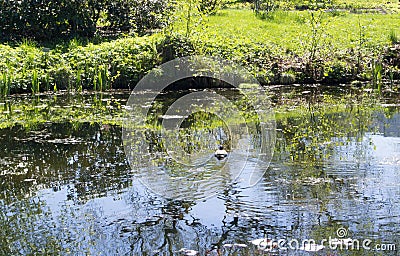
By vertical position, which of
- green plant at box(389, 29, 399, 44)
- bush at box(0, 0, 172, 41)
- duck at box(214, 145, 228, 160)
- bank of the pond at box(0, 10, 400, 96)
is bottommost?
duck at box(214, 145, 228, 160)

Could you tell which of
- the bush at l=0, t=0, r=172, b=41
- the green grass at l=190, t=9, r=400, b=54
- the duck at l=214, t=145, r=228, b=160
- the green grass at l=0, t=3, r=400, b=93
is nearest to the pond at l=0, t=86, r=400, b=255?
the duck at l=214, t=145, r=228, b=160

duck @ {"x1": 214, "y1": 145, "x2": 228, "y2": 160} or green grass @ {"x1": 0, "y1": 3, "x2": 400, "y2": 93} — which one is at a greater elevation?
green grass @ {"x1": 0, "y1": 3, "x2": 400, "y2": 93}

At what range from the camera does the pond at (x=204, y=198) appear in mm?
4660

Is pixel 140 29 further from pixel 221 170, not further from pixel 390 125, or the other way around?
pixel 221 170

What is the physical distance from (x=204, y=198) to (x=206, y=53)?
26.9 ft

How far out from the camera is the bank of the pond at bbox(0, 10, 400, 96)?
41.4 feet

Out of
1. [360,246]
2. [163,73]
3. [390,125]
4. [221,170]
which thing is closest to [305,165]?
[221,170]

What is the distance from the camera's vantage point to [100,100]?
11.7 meters

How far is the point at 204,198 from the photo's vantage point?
18.8 ft

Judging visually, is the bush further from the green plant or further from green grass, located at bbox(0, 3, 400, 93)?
the green plant

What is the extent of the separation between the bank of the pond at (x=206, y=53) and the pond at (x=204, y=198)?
11.0ft

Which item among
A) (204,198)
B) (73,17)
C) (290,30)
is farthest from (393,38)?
(204,198)

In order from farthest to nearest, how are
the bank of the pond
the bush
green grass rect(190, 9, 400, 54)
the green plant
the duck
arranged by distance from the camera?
1. the green plant
2. the bush
3. green grass rect(190, 9, 400, 54)
4. the bank of the pond
5. the duck

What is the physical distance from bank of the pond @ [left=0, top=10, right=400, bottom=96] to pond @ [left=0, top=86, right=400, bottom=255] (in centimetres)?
335
